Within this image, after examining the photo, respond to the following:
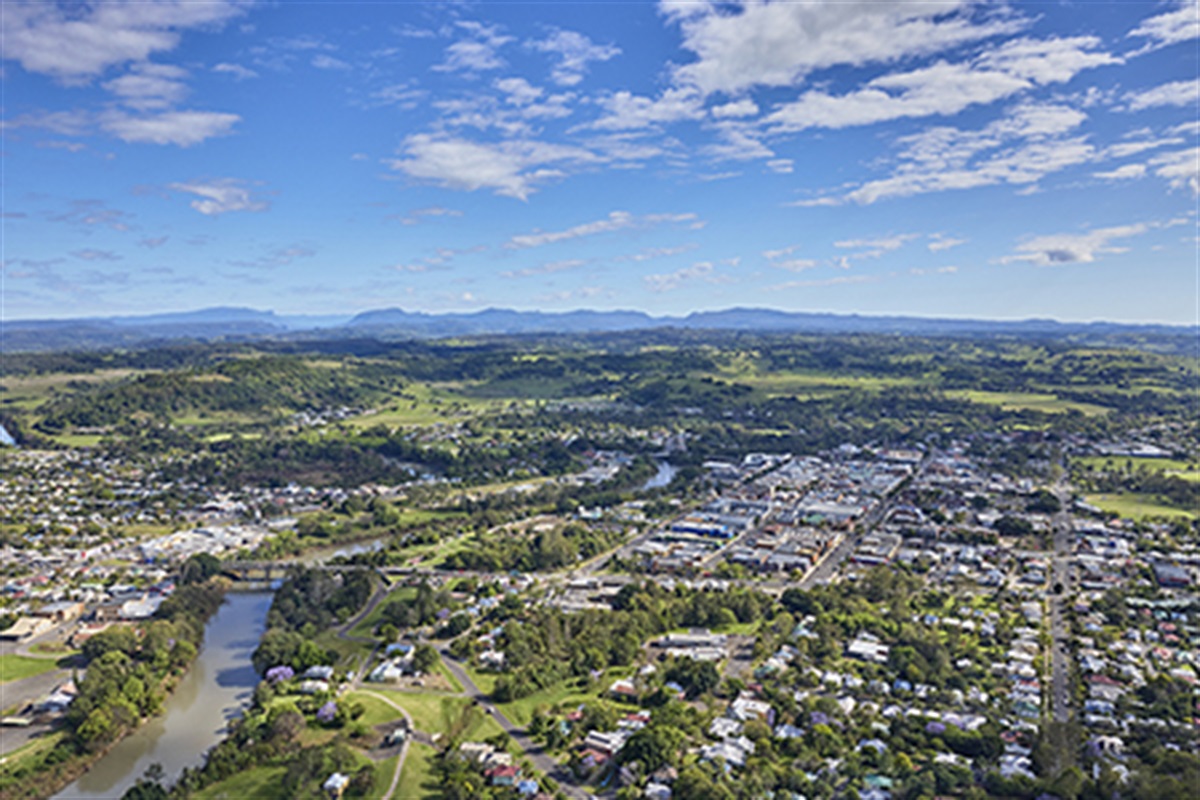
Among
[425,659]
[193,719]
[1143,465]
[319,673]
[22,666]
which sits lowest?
[193,719]

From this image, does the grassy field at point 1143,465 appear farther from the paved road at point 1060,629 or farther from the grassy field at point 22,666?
the grassy field at point 22,666

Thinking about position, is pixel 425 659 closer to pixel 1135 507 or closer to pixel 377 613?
pixel 377 613

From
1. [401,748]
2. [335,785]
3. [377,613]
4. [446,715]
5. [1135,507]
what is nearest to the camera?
[335,785]

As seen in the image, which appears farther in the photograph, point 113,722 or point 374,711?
point 374,711

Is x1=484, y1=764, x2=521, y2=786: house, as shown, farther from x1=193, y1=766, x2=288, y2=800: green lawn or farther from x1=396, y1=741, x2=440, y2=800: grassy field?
x1=193, y1=766, x2=288, y2=800: green lawn

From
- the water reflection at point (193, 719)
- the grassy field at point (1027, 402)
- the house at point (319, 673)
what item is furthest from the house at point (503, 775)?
the grassy field at point (1027, 402)

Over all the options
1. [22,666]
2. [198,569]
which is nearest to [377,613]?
[198,569]

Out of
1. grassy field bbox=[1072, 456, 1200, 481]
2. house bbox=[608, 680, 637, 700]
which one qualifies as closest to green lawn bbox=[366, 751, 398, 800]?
house bbox=[608, 680, 637, 700]
